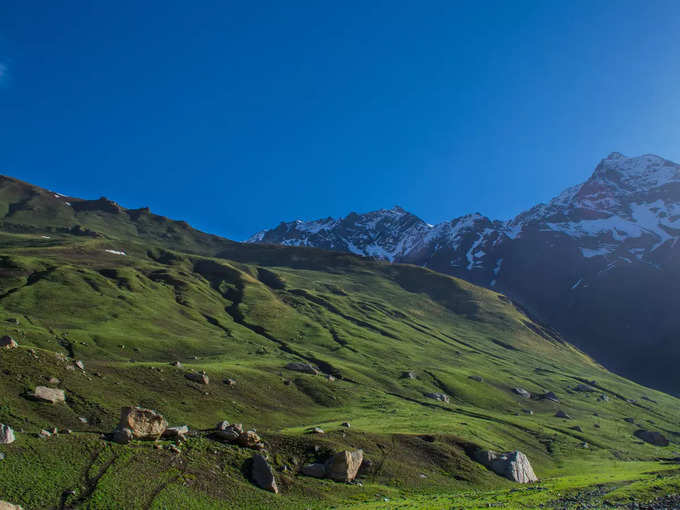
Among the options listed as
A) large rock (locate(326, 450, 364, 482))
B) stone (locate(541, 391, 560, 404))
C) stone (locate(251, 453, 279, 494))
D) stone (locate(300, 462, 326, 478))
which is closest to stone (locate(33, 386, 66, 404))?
stone (locate(251, 453, 279, 494))

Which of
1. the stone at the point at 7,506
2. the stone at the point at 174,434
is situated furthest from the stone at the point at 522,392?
the stone at the point at 7,506

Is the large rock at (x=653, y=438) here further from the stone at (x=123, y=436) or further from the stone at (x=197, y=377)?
the stone at (x=123, y=436)

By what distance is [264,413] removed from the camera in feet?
275

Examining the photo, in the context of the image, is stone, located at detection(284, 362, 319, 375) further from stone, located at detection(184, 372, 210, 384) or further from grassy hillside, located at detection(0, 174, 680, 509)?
stone, located at detection(184, 372, 210, 384)

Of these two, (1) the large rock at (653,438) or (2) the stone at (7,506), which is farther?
(1) the large rock at (653,438)

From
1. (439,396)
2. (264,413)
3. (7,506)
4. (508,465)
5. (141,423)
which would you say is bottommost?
(264,413)

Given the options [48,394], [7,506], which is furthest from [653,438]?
[7,506]

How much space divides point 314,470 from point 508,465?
3485 centimetres

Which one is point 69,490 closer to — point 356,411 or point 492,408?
point 356,411

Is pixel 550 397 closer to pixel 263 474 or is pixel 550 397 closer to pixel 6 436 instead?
pixel 263 474

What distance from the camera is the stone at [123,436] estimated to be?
40406mm

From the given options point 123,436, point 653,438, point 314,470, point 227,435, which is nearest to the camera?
point 123,436

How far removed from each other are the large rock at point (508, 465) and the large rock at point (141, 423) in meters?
48.6

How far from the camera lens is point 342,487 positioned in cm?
4797
